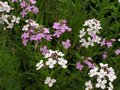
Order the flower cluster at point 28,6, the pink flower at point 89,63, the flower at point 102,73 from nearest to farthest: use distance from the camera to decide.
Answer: the flower at point 102,73 → the pink flower at point 89,63 → the flower cluster at point 28,6

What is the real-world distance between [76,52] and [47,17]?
0.58 metres

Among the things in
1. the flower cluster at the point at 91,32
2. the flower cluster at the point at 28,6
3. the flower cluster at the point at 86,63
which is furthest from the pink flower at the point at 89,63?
the flower cluster at the point at 28,6

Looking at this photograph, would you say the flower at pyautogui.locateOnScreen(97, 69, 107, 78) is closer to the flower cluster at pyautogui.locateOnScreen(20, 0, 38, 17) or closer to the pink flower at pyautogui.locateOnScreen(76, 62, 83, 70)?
the pink flower at pyautogui.locateOnScreen(76, 62, 83, 70)

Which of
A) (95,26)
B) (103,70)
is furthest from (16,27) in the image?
(103,70)

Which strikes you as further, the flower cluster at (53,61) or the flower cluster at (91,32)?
the flower cluster at (91,32)

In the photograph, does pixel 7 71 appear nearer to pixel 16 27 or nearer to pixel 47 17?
pixel 16 27

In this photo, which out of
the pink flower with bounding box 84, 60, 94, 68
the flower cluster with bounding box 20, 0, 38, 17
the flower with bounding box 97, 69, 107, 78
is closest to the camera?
the flower with bounding box 97, 69, 107, 78

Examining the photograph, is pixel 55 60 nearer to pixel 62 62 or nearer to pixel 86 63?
pixel 62 62

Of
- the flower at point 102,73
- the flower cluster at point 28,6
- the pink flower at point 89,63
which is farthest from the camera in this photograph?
the flower cluster at point 28,6

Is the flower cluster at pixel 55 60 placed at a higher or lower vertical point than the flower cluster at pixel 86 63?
lower

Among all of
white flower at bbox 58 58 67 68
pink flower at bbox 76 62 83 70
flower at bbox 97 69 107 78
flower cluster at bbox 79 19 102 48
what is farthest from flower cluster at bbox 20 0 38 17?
flower at bbox 97 69 107 78

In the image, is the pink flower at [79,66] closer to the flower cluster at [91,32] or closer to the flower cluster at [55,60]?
the flower cluster at [91,32]

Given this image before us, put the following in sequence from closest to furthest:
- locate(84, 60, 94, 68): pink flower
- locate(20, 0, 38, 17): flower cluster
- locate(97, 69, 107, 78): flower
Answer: locate(97, 69, 107, 78): flower
locate(84, 60, 94, 68): pink flower
locate(20, 0, 38, 17): flower cluster

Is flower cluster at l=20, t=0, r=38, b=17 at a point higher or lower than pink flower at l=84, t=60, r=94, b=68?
higher
